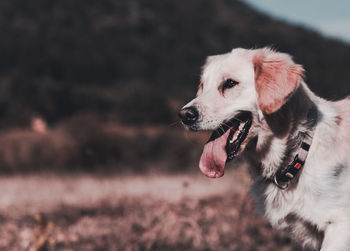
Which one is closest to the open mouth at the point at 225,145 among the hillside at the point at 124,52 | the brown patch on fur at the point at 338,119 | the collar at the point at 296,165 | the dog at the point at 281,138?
the dog at the point at 281,138

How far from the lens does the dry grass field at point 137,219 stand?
515 cm

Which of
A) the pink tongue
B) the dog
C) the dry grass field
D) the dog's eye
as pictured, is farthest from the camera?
the dry grass field

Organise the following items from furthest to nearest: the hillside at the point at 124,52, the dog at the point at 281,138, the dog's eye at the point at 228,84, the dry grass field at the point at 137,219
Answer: the hillside at the point at 124,52
the dry grass field at the point at 137,219
the dog's eye at the point at 228,84
the dog at the point at 281,138

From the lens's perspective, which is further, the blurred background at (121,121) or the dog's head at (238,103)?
the blurred background at (121,121)

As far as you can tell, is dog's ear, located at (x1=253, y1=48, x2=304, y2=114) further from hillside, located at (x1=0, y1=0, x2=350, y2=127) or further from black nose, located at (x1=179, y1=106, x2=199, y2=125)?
hillside, located at (x1=0, y1=0, x2=350, y2=127)

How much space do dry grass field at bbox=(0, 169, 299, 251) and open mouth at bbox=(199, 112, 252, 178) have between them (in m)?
1.68

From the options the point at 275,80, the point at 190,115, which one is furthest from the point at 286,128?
the point at 190,115

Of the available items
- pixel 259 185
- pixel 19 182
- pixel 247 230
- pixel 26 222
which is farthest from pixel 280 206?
pixel 19 182

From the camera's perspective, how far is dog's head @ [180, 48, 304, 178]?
317 centimetres

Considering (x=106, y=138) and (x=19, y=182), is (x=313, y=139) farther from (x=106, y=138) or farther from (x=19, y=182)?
(x=106, y=138)

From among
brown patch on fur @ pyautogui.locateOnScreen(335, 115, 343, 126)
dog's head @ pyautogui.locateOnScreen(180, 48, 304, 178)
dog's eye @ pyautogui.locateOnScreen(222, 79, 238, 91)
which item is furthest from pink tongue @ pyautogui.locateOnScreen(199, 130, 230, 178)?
brown patch on fur @ pyautogui.locateOnScreen(335, 115, 343, 126)

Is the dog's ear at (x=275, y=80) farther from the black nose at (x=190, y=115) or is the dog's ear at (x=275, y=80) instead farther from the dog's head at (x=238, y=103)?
the black nose at (x=190, y=115)

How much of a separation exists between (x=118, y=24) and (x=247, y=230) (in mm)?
26858

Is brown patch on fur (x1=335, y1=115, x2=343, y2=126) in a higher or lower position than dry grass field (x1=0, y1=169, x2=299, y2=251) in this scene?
higher
